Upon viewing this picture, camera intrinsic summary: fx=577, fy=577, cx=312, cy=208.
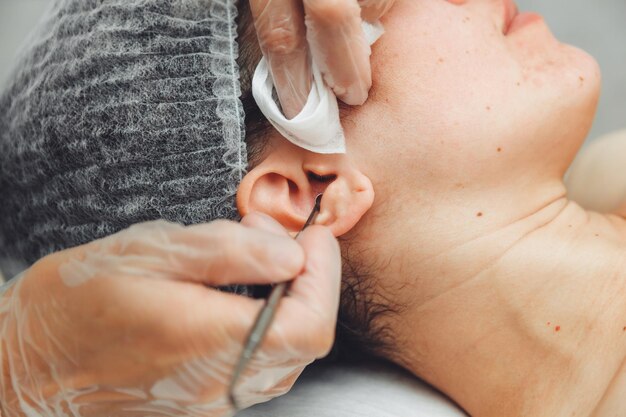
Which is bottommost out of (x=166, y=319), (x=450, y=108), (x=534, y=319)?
(x=534, y=319)

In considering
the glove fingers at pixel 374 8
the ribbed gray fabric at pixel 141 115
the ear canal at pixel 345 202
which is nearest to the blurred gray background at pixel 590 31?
the ribbed gray fabric at pixel 141 115

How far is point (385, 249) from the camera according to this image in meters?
1.08

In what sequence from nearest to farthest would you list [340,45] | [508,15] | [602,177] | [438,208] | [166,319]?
[166,319] → [340,45] → [438,208] → [508,15] → [602,177]

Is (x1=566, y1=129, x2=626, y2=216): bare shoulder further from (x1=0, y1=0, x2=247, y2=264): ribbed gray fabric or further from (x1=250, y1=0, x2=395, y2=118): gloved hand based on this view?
(x1=0, y1=0, x2=247, y2=264): ribbed gray fabric

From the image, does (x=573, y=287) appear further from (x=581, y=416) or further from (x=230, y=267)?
(x=230, y=267)

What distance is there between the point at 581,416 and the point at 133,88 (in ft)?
3.46

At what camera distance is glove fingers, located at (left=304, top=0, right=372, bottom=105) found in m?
0.93

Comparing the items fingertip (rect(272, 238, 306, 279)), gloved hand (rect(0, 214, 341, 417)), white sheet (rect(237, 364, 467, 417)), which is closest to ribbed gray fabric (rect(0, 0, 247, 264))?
gloved hand (rect(0, 214, 341, 417))

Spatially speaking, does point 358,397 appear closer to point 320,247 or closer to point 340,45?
point 320,247

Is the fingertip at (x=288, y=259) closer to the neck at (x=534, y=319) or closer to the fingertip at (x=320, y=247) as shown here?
the fingertip at (x=320, y=247)

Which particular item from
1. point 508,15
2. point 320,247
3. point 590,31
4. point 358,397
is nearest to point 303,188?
point 320,247

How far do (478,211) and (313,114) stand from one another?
0.36 meters

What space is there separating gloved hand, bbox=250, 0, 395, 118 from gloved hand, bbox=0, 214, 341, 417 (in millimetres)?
264

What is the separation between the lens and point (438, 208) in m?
1.07
